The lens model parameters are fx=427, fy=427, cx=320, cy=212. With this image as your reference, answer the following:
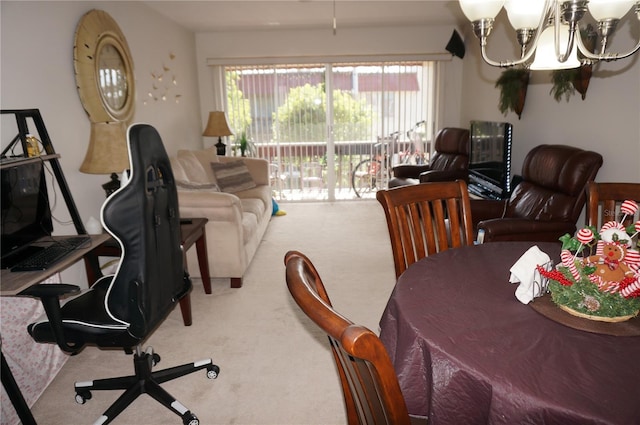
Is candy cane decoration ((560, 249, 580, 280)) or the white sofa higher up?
candy cane decoration ((560, 249, 580, 280))

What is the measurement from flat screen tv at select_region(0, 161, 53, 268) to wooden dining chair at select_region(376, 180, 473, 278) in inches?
65.8

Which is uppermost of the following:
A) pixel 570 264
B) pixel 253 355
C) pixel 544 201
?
pixel 570 264

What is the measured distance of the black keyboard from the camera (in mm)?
1847

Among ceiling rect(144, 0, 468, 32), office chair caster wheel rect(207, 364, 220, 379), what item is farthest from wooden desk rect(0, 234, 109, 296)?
ceiling rect(144, 0, 468, 32)

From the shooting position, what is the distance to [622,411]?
2.77 feet

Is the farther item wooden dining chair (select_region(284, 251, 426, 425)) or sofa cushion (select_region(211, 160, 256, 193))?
sofa cushion (select_region(211, 160, 256, 193))

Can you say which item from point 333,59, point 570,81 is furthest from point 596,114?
point 333,59

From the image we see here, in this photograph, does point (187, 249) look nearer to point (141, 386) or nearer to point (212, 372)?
point (212, 372)

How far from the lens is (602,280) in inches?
46.3

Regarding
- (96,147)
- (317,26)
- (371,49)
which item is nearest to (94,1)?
(96,147)

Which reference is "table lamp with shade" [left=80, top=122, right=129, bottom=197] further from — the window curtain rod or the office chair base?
the window curtain rod

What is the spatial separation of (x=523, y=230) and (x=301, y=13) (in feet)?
11.5

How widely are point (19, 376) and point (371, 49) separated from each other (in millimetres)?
5318

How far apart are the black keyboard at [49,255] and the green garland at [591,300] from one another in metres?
1.98
